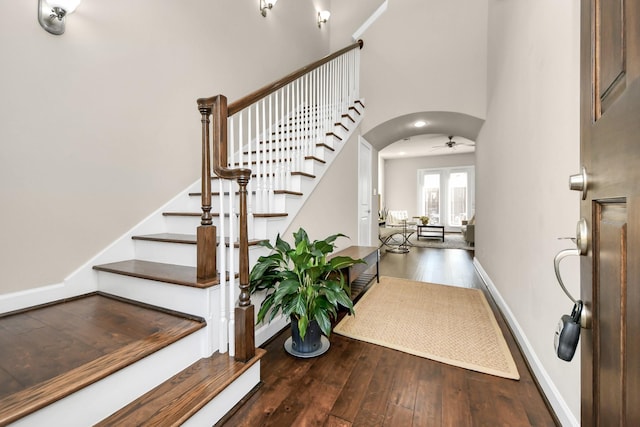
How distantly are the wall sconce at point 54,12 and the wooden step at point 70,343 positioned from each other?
1674 millimetres

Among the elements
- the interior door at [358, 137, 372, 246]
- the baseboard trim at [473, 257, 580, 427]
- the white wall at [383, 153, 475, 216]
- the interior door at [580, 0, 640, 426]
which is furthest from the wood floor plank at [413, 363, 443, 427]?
the white wall at [383, 153, 475, 216]

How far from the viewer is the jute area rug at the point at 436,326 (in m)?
1.79

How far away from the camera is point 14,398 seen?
2.86 ft

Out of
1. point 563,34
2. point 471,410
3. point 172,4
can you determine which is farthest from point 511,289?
point 172,4

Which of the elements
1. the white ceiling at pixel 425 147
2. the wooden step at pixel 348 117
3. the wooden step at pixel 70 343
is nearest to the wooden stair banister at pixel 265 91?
the wooden step at pixel 348 117

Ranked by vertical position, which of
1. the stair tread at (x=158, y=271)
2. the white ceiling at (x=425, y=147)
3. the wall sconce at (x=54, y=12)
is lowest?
the stair tread at (x=158, y=271)

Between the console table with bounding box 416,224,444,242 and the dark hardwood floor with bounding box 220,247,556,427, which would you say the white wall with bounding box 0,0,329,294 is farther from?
the console table with bounding box 416,224,444,242

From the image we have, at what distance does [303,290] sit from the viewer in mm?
1705

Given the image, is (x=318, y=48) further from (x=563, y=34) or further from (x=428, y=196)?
(x=428, y=196)

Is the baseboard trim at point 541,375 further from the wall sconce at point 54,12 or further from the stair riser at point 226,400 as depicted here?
the wall sconce at point 54,12

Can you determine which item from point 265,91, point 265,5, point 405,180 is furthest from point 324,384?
point 405,180

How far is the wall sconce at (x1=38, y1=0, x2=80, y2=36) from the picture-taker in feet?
5.23

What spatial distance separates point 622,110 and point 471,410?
1.47 metres

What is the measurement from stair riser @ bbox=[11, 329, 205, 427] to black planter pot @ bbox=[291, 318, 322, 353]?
25.7 inches
